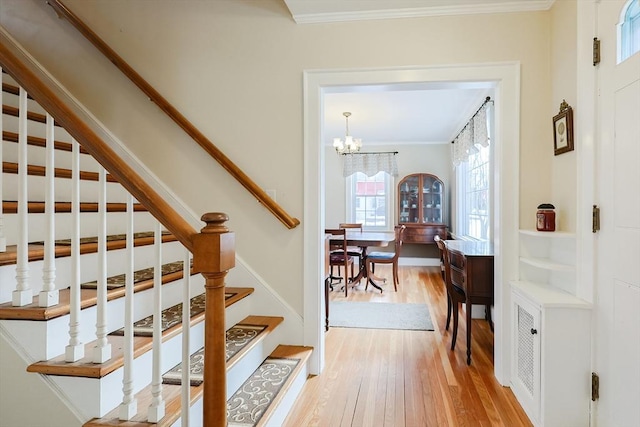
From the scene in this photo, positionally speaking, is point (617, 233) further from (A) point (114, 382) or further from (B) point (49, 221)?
(B) point (49, 221)

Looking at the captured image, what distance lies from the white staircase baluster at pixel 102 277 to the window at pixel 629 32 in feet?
7.41

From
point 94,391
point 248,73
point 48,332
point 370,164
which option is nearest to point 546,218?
point 248,73

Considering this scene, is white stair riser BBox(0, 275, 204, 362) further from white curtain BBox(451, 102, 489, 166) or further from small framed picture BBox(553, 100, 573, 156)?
white curtain BBox(451, 102, 489, 166)

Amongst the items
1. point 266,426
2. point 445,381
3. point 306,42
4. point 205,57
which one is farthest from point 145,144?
point 445,381

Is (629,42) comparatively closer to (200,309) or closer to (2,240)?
(200,309)

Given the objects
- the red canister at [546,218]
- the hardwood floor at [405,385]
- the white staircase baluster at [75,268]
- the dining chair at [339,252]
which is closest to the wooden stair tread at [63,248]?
the white staircase baluster at [75,268]

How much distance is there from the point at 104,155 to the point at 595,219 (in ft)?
7.35

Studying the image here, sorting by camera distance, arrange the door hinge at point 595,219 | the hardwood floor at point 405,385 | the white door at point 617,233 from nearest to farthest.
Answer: the white door at point 617,233 < the door hinge at point 595,219 < the hardwood floor at point 405,385

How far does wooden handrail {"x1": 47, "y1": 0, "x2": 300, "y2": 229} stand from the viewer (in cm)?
241

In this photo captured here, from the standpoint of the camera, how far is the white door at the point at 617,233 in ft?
4.97

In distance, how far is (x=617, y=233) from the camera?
162 cm

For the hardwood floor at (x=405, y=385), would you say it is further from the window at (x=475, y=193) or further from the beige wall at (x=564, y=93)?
the window at (x=475, y=193)

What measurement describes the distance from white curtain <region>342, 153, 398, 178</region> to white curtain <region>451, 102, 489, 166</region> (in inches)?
54.7

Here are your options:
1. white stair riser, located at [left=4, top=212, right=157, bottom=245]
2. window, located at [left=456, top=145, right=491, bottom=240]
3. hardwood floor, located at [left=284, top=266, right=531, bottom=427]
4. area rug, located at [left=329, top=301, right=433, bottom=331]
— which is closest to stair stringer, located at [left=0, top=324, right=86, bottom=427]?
white stair riser, located at [left=4, top=212, right=157, bottom=245]
